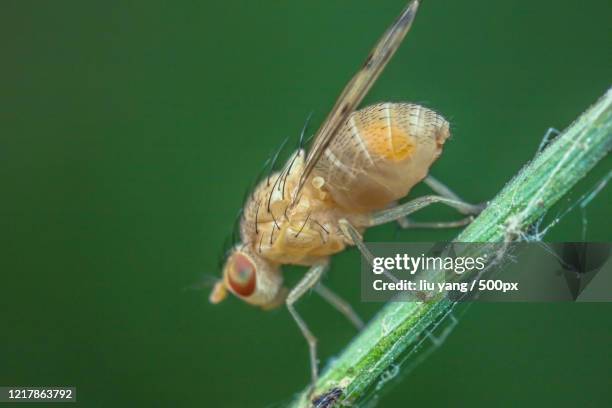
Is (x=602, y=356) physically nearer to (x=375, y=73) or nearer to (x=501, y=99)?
(x=501, y=99)

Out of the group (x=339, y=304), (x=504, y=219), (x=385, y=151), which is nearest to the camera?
(x=504, y=219)

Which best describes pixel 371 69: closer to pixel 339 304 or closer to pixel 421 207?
pixel 421 207

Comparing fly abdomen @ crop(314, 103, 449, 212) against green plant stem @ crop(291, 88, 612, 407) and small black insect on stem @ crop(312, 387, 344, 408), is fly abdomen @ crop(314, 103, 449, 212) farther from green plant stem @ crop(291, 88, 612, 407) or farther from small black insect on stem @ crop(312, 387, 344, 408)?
small black insect on stem @ crop(312, 387, 344, 408)

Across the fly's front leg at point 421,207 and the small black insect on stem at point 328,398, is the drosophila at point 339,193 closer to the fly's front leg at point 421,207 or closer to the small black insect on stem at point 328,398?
the fly's front leg at point 421,207

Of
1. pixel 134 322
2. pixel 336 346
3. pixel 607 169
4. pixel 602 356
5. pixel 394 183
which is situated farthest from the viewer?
pixel 134 322

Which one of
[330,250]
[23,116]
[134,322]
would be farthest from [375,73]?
[23,116]

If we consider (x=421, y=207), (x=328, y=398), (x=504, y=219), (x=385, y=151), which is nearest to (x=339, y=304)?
(x=421, y=207)

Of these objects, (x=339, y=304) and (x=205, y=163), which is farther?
(x=205, y=163)
